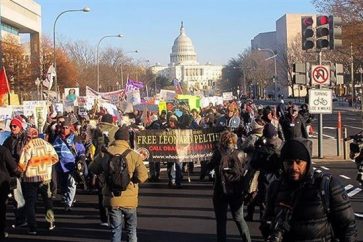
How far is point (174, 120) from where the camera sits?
1653 cm

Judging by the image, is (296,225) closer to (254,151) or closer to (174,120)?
(254,151)

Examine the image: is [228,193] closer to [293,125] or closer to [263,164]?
[263,164]

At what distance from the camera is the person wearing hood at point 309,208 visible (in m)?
4.44

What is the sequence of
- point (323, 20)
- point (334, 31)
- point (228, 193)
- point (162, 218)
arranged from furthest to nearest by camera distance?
point (334, 31)
point (323, 20)
point (162, 218)
point (228, 193)

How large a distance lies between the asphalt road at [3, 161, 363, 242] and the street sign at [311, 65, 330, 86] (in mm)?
4196

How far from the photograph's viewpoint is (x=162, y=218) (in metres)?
11.3

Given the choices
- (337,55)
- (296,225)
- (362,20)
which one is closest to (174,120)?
(296,225)

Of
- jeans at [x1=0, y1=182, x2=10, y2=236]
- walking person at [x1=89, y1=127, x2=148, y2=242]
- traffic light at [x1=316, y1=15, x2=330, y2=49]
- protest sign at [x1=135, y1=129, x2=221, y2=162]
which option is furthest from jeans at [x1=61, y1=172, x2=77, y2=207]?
traffic light at [x1=316, y1=15, x2=330, y2=49]

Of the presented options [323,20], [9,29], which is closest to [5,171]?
[323,20]

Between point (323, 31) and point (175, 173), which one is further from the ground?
point (323, 31)

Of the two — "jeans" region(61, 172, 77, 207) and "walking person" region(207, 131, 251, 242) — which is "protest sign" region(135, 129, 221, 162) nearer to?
"jeans" region(61, 172, 77, 207)

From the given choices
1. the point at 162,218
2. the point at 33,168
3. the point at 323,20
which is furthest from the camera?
the point at 323,20

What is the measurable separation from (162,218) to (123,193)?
151 inches

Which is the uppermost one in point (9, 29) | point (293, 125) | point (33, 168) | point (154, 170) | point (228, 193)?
point (9, 29)
